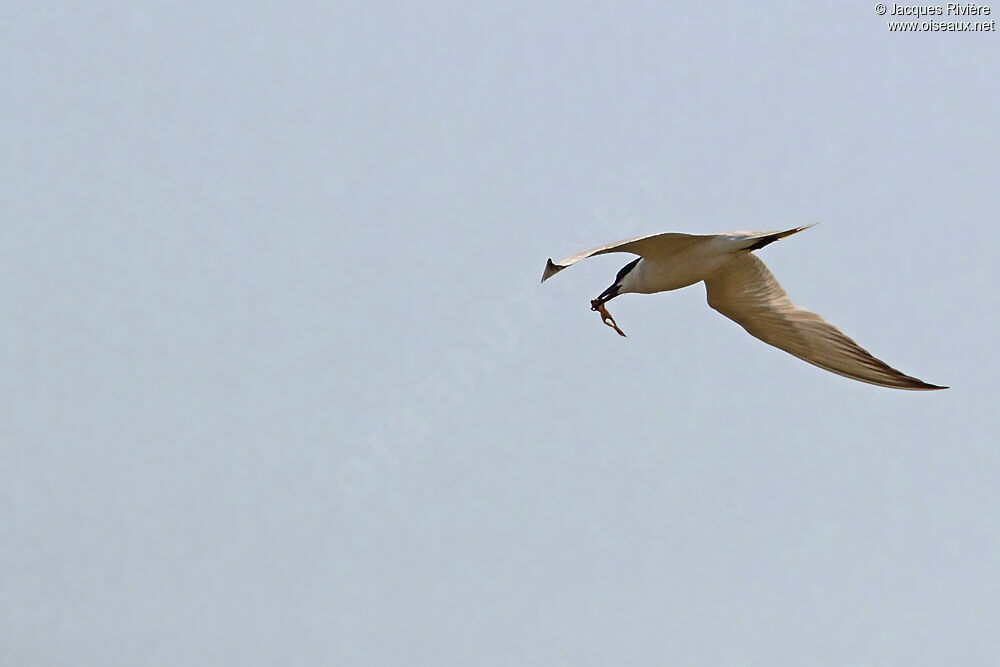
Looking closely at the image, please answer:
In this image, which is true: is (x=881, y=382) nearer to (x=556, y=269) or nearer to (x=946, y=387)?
(x=946, y=387)

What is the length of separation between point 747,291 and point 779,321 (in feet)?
0.90

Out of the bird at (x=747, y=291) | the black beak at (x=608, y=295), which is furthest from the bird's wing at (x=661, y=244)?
the black beak at (x=608, y=295)

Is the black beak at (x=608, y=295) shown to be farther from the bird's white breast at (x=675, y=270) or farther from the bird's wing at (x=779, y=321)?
the bird's wing at (x=779, y=321)

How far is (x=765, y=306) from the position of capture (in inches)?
293

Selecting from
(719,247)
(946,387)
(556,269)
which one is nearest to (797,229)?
(719,247)

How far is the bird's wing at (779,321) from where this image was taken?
23.3ft

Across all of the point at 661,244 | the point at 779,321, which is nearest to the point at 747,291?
the point at 779,321

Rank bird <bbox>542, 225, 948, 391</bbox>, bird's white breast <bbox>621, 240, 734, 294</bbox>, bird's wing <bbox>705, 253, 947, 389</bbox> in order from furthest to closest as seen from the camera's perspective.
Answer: bird's wing <bbox>705, 253, 947, 389</bbox>
bird's white breast <bbox>621, 240, 734, 294</bbox>
bird <bbox>542, 225, 948, 391</bbox>

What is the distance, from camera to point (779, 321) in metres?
7.45

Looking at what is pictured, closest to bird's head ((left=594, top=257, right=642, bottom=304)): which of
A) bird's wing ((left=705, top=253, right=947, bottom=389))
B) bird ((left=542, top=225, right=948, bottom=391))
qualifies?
bird ((left=542, top=225, right=948, bottom=391))

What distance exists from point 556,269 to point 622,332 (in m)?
1.60

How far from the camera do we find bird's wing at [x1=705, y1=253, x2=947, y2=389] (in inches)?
280

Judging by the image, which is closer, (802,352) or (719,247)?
(719,247)

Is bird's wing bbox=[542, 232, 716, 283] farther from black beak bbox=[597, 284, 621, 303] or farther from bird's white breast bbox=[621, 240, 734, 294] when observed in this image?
black beak bbox=[597, 284, 621, 303]
